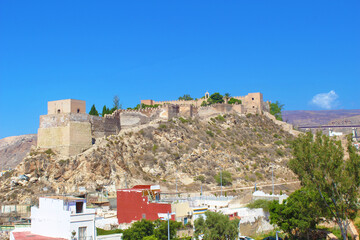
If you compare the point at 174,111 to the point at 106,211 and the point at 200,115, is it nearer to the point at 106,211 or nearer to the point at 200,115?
the point at 200,115

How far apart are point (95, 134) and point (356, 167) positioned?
34314 mm

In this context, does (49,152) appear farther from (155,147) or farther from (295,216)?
(295,216)

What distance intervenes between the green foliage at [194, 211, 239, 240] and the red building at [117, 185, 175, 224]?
3.03 meters

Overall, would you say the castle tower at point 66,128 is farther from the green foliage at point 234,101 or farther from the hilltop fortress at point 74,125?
the green foliage at point 234,101

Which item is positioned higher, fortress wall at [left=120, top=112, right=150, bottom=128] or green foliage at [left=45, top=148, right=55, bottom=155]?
fortress wall at [left=120, top=112, right=150, bottom=128]

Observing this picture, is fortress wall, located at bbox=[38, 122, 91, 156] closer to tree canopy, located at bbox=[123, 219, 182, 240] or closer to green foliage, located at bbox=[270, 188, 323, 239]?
tree canopy, located at bbox=[123, 219, 182, 240]

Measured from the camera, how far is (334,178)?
23.8 meters

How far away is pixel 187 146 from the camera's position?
193ft

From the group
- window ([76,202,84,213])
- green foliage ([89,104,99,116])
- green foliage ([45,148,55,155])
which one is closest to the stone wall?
green foliage ([45,148,55,155])

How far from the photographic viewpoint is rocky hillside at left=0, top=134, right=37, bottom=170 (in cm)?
10194

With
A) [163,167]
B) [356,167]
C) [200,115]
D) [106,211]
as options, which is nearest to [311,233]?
[356,167]

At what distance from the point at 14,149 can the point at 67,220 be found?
95.1 metres

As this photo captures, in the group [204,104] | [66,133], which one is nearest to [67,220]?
[66,133]

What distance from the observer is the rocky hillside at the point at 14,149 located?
101938 millimetres
